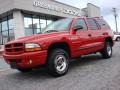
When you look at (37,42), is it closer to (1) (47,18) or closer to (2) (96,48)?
(2) (96,48)

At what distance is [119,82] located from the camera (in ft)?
17.8

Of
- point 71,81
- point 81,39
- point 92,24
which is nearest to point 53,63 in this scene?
point 71,81

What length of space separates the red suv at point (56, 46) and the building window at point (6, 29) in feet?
57.7

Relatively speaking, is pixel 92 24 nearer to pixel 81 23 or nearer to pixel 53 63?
pixel 81 23

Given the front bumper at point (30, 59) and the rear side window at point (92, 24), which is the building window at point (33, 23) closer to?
the rear side window at point (92, 24)

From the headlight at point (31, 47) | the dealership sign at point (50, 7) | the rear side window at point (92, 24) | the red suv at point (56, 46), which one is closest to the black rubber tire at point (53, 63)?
the red suv at point (56, 46)

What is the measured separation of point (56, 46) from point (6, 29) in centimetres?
2044

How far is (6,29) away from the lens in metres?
26.3

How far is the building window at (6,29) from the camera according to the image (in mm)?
25234

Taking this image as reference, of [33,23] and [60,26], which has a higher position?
[33,23]

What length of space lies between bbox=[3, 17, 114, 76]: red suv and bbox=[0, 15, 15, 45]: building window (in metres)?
17.6

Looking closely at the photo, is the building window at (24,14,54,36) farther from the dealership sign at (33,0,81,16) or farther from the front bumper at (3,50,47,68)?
the front bumper at (3,50,47,68)

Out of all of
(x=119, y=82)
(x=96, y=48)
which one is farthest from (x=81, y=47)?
(x=119, y=82)

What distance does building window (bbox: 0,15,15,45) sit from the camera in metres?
25.2
